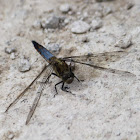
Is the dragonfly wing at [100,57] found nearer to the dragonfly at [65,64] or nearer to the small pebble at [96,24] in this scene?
the dragonfly at [65,64]

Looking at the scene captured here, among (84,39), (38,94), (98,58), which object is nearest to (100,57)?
(98,58)

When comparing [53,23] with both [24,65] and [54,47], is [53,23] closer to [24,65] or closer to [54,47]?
[54,47]

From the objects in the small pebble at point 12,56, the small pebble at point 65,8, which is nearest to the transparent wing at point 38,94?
the small pebble at point 12,56

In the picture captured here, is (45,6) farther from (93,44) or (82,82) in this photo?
(82,82)

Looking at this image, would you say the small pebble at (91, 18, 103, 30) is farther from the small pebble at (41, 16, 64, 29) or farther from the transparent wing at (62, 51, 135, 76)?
the transparent wing at (62, 51, 135, 76)

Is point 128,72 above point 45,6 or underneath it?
underneath

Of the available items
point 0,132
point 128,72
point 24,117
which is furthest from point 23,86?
point 128,72

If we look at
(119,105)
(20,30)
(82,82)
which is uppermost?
(20,30)
